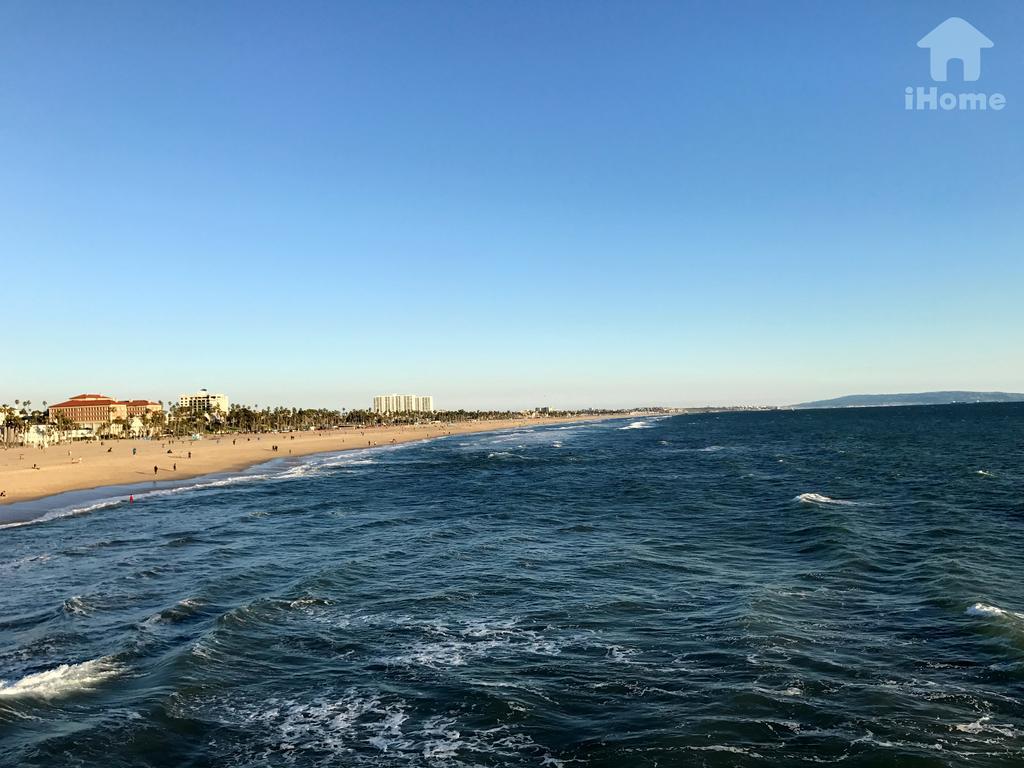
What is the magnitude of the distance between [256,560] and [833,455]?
7957 cm

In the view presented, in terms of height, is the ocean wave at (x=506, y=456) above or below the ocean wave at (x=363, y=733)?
below

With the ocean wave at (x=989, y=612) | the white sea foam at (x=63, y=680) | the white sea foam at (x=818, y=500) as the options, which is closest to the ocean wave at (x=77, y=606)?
the white sea foam at (x=63, y=680)

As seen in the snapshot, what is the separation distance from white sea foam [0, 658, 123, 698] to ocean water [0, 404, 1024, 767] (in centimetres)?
9

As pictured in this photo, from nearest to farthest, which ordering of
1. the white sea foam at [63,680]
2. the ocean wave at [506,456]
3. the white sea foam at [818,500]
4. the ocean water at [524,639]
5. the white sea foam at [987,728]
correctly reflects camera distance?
the white sea foam at [987,728]
the ocean water at [524,639]
the white sea foam at [63,680]
the white sea foam at [818,500]
the ocean wave at [506,456]

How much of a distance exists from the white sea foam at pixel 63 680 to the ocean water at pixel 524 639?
9 centimetres

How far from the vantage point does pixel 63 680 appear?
1745 cm

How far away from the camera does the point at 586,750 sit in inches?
527

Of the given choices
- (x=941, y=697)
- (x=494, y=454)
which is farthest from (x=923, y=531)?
(x=494, y=454)

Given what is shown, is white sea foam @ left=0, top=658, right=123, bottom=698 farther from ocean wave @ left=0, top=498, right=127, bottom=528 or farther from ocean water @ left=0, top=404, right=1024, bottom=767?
ocean wave @ left=0, top=498, right=127, bottom=528

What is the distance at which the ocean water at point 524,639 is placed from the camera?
13789 millimetres

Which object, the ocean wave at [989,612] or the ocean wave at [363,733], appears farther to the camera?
the ocean wave at [989,612]

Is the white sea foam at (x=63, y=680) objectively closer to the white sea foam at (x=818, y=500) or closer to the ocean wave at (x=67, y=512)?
the ocean wave at (x=67, y=512)

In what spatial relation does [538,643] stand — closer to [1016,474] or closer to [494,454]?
[1016,474]

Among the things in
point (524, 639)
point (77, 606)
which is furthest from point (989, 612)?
point (77, 606)
